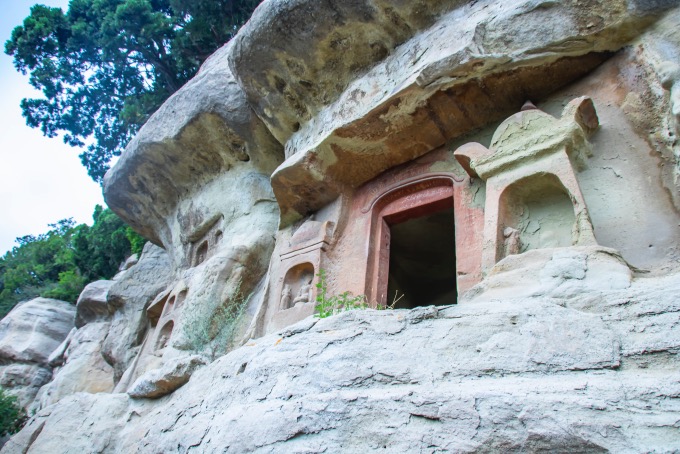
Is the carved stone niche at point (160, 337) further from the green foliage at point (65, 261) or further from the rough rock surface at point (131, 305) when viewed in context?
the green foliage at point (65, 261)

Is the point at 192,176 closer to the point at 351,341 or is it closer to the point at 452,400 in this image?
the point at 351,341

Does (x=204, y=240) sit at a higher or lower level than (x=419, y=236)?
higher

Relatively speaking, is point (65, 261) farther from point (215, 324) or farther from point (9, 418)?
point (215, 324)

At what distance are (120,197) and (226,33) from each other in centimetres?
560

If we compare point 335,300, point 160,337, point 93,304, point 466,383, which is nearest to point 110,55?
point 93,304

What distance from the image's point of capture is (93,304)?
41.7 feet

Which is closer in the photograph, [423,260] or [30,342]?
[423,260]

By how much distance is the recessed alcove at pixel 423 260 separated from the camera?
725 centimetres

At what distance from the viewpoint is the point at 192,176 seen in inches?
382

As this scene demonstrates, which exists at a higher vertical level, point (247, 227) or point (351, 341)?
point (247, 227)

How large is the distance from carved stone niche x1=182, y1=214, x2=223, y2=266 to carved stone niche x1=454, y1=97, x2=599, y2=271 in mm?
5622

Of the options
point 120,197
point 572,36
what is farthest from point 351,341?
point 120,197

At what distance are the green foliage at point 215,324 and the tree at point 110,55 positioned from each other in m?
8.67

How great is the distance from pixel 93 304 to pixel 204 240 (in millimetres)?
4771
